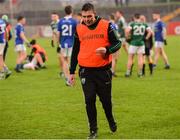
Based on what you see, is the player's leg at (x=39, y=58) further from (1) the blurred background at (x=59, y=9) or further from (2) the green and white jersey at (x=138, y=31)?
(1) the blurred background at (x=59, y=9)

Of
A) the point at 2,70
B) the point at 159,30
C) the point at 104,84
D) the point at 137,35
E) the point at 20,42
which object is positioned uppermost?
the point at 104,84

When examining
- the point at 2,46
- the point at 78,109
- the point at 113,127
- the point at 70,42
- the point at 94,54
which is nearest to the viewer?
the point at 94,54

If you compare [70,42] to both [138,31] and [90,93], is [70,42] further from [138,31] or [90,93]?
[90,93]

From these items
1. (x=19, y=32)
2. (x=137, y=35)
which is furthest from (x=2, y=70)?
(x=137, y=35)

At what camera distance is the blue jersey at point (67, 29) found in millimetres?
15320

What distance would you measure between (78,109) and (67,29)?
191 inches

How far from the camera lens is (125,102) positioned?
11.8m

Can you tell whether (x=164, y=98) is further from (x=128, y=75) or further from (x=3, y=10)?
(x=3, y=10)

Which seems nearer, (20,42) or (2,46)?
(2,46)

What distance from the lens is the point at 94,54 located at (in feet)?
26.5

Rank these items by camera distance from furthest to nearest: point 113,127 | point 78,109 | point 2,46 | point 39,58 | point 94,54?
1. point 39,58
2. point 2,46
3. point 78,109
4. point 113,127
5. point 94,54

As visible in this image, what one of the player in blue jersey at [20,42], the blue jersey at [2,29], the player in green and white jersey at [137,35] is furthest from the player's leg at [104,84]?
the player in blue jersey at [20,42]

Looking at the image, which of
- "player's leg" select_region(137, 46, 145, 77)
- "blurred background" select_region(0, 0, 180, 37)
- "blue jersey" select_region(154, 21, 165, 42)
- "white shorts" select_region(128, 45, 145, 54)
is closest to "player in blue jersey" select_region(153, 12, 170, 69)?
"blue jersey" select_region(154, 21, 165, 42)

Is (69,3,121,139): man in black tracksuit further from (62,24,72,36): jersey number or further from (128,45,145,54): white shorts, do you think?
(128,45,145,54): white shorts
